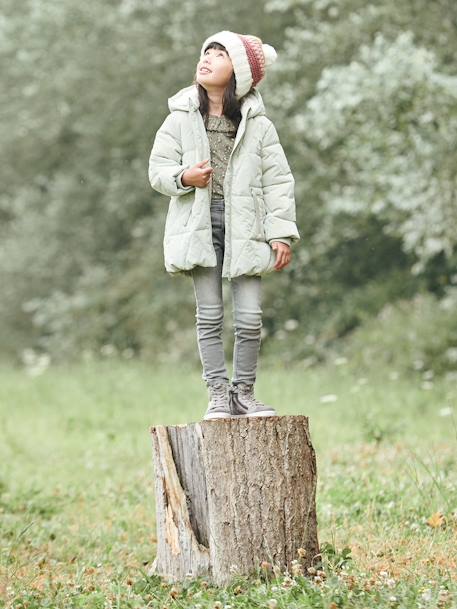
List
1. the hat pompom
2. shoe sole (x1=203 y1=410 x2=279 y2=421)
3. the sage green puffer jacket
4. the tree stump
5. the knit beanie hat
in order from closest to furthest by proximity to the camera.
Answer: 1. the tree stump
2. shoe sole (x1=203 y1=410 x2=279 y2=421)
3. the sage green puffer jacket
4. the knit beanie hat
5. the hat pompom

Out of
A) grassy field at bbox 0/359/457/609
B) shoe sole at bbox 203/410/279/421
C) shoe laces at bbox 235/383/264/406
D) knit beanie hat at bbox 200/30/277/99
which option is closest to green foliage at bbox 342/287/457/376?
grassy field at bbox 0/359/457/609

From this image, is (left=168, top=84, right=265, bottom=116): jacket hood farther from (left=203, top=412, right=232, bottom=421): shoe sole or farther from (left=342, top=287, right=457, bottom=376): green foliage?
(left=342, top=287, right=457, bottom=376): green foliage

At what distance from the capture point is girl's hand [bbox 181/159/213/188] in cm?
543

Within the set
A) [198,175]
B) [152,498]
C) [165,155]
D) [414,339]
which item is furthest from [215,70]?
[414,339]

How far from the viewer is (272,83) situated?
17.7 metres

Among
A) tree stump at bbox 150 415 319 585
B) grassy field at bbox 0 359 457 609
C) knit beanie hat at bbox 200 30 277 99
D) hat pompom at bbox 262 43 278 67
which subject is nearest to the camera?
grassy field at bbox 0 359 457 609

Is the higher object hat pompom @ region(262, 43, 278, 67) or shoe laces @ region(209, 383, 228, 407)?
hat pompom @ region(262, 43, 278, 67)

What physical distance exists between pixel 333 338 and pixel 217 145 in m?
13.9

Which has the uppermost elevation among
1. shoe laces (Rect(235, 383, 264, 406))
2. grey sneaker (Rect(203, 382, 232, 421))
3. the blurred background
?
the blurred background

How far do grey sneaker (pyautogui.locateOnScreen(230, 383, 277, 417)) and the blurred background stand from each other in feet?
23.7

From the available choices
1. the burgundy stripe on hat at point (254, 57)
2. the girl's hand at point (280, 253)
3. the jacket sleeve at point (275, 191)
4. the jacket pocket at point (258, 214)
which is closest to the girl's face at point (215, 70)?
the burgundy stripe on hat at point (254, 57)

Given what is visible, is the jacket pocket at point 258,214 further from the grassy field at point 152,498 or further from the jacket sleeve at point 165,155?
the grassy field at point 152,498

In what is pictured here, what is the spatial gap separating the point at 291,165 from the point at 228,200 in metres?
13.8

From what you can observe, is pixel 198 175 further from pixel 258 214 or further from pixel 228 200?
pixel 258 214
